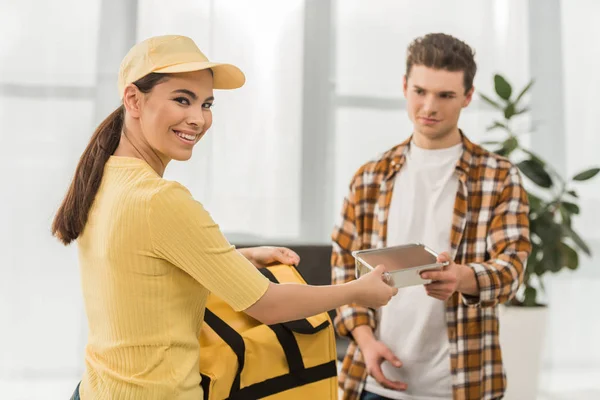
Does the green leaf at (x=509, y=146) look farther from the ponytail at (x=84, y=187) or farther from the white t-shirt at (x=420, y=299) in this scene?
the ponytail at (x=84, y=187)

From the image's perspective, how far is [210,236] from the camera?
2.68ft

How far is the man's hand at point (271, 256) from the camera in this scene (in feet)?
3.77

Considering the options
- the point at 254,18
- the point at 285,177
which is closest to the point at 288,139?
the point at 285,177

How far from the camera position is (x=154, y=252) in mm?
814

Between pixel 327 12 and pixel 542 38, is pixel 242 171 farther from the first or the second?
pixel 542 38

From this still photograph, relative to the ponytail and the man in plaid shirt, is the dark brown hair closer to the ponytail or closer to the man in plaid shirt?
the ponytail

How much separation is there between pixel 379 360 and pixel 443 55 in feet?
2.54

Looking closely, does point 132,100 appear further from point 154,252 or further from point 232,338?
point 232,338

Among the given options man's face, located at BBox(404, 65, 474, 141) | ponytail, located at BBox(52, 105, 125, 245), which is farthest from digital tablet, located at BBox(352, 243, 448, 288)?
ponytail, located at BBox(52, 105, 125, 245)

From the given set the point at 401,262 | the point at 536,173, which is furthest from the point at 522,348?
the point at 401,262

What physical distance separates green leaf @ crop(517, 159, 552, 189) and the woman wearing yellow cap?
6.66 ft

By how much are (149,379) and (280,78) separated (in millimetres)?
2399

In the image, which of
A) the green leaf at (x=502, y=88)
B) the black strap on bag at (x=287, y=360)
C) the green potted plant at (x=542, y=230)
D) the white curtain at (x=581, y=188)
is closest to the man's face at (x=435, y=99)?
the black strap on bag at (x=287, y=360)

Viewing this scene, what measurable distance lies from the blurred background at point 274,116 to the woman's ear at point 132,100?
6.53ft
